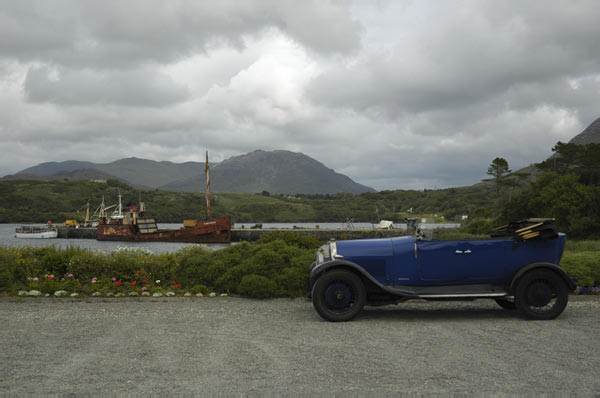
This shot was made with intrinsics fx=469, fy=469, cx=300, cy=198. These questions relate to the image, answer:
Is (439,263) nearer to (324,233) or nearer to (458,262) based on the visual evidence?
(458,262)

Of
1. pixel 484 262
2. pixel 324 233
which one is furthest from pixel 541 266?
pixel 324 233

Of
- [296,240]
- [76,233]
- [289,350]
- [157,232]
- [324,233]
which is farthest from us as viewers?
[76,233]

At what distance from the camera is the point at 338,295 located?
824cm

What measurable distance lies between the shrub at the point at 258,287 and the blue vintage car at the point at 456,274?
240 cm

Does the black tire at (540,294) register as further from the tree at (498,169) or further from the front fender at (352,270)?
the tree at (498,169)

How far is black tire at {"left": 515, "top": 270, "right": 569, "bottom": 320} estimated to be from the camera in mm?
8148

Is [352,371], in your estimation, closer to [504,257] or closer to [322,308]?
[322,308]

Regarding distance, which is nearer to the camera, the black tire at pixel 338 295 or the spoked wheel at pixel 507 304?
the black tire at pixel 338 295

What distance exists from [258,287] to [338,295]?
2.89 m

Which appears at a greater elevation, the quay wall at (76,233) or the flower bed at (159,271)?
the flower bed at (159,271)

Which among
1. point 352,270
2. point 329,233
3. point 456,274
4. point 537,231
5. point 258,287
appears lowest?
point 329,233

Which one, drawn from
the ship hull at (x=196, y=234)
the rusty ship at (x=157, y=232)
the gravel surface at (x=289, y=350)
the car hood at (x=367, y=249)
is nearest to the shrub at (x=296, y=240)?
the gravel surface at (x=289, y=350)

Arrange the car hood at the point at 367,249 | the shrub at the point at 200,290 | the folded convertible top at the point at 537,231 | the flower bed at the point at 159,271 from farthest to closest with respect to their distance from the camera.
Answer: the shrub at the point at 200,290
the flower bed at the point at 159,271
the car hood at the point at 367,249
the folded convertible top at the point at 537,231

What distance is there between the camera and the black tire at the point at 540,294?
26.7ft
